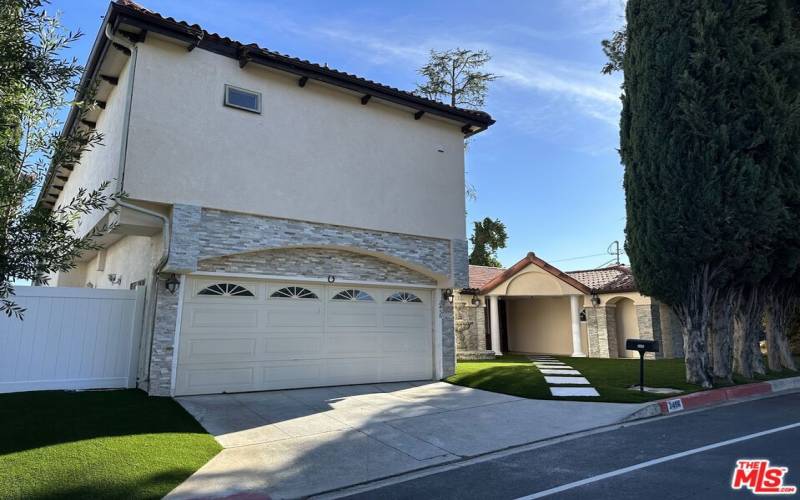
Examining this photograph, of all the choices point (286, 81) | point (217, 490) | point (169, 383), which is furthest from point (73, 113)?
point (217, 490)

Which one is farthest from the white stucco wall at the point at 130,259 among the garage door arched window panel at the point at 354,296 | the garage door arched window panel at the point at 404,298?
the garage door arched window panel at the point at 404,298

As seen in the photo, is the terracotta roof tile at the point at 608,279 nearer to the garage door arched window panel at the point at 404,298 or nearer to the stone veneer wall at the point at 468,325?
the stone veneer wall at the point at 468,325

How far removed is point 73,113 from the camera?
12219 millimetres

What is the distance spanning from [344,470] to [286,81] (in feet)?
28.3

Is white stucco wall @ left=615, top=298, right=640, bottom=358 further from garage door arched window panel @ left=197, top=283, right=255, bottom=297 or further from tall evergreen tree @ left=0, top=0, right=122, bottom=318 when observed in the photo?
tall evergreen tree @ left=0, top=0, right=122, bottom=318

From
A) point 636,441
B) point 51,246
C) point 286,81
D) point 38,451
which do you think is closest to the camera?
point 51,246

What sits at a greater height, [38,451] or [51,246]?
[51,246]

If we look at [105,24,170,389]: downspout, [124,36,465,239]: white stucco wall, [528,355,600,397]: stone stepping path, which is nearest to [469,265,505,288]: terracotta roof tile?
[528,355,600,397]: stone stepping path

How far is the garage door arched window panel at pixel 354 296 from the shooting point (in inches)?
465

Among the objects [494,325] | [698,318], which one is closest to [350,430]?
[698,318]

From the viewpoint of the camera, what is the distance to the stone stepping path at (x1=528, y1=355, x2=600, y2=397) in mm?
10539

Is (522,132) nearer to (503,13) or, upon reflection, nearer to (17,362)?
(503,13)

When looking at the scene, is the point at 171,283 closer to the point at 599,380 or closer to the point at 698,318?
the point at 599,380

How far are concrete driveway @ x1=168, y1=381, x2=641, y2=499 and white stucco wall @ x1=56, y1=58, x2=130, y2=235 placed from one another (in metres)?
4.74
